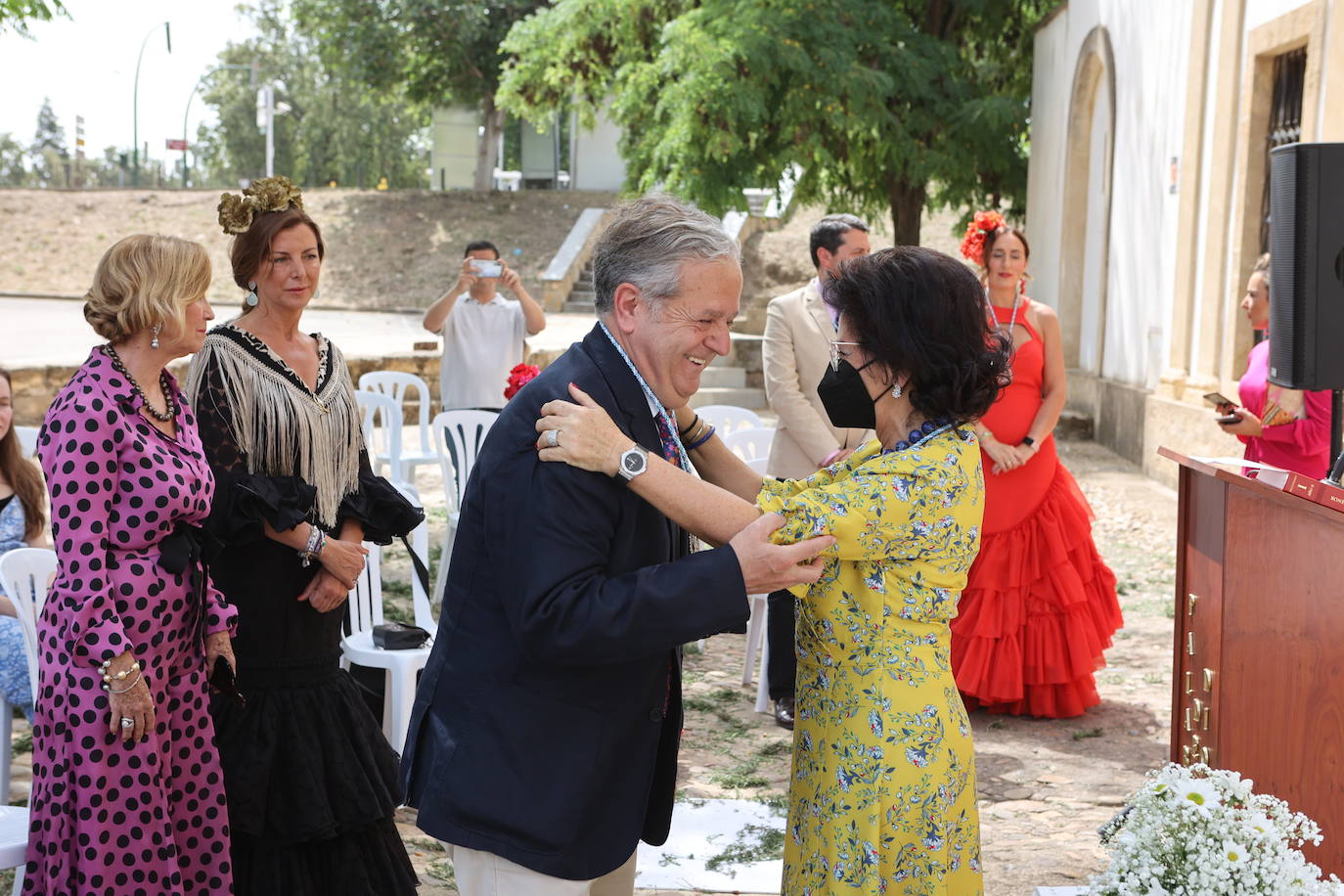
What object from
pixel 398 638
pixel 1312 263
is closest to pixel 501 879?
pixel 1312 263

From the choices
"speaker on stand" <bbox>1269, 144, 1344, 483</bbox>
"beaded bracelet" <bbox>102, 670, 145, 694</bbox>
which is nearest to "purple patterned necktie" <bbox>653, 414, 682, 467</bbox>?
"beaded bracelet" <bbox>102, 670, 145, 694</bbox>

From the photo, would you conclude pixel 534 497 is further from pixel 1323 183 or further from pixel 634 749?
pixel 1323 183

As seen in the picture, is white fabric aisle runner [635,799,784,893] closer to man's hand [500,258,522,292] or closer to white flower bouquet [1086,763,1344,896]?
white flower bouquet [1086,763,1344,896]

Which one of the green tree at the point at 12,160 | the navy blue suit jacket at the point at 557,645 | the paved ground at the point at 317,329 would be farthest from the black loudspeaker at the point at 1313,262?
the green tree at the point at 12,160

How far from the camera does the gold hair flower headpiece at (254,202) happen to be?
11.6 feet

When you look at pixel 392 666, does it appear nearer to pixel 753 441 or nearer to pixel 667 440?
pixel 667 440

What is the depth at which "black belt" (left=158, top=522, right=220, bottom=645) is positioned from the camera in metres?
3.02

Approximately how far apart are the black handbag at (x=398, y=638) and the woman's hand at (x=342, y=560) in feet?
3.88

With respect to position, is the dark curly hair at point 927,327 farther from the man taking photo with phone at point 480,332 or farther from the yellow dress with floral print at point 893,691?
the man taking photo with phone at point 480,332

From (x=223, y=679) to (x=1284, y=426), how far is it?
170 inches

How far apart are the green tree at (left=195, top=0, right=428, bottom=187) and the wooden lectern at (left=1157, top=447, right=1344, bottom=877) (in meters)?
49.4

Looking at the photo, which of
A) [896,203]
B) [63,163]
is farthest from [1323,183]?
[63,163]

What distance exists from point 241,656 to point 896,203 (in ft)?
49.9

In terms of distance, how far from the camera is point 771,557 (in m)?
2.11
